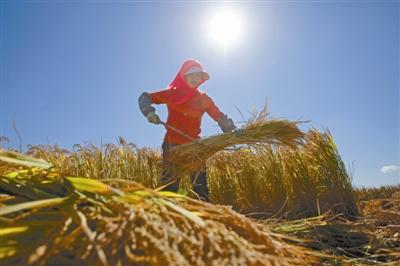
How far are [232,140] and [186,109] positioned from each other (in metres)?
1.09

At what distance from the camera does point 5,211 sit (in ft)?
3.06

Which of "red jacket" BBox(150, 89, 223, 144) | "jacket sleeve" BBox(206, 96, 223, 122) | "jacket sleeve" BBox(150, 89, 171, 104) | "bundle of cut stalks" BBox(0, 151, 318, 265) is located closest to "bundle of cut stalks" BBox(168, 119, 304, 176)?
"red jacket" BBox(150, 89, 223, 144)

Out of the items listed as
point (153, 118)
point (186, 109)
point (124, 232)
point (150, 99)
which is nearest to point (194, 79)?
point (186, 109)

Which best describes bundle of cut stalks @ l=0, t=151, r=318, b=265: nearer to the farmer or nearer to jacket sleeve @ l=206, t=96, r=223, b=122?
the farmer

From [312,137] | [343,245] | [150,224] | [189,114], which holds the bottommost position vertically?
[343,245]

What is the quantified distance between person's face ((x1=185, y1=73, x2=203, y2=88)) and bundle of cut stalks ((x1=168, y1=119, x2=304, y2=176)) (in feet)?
3.66

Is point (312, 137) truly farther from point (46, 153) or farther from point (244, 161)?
point (46, 153)

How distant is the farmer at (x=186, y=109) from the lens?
4031mm

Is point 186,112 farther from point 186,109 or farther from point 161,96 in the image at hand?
point 161,96

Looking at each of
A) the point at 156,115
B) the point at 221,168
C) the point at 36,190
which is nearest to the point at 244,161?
the point at 221,168

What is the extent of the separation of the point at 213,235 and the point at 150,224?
151 millimetres

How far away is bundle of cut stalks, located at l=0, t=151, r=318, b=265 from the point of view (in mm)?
932

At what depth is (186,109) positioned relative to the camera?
4344 mm

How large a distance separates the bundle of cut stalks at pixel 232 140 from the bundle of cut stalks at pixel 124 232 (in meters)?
2.18
